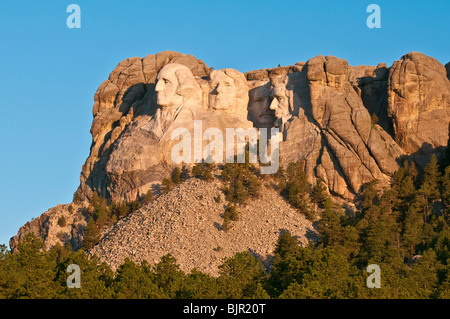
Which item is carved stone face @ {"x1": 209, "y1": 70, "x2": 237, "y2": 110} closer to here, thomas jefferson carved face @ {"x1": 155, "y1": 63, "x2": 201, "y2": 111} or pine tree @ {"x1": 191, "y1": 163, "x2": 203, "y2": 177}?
thomas jefferson carved face @ {"x1": 155, "y1": 63, "x2": 201, "y2": 111}

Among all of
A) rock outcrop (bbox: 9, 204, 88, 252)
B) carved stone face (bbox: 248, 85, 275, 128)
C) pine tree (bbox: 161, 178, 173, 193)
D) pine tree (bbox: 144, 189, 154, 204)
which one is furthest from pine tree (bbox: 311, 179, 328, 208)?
rock outcrop (bbox: 9, 204, 88, 252)

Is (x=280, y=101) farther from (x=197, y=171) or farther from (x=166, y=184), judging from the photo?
(x=166, y=184)

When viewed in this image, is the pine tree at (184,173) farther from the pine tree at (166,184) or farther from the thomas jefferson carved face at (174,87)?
the thomas jefferson carved face at (174,87)

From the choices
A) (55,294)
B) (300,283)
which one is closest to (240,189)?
(300,283)

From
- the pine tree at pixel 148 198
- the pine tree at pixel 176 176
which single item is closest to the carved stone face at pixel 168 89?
the pine tree at pixel 176 176

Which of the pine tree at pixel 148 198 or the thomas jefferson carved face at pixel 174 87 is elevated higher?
the thomas jefferson carved face at pixel 174 87

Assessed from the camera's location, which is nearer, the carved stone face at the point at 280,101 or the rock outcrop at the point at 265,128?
the rock outcrop at the point at 265,128
